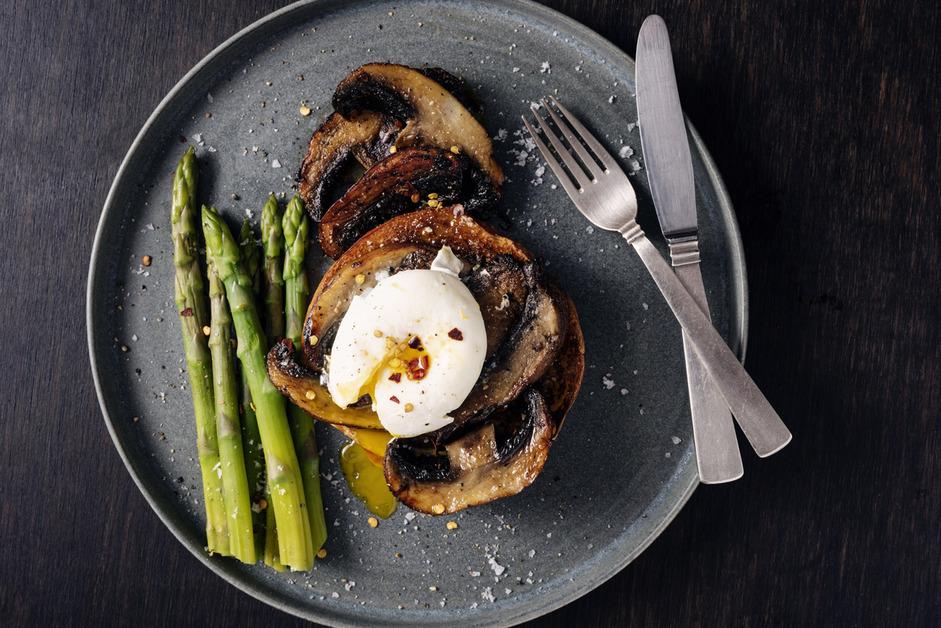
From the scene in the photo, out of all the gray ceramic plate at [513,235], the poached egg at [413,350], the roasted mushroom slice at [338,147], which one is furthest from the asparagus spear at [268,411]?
the poached egg at [413,350]

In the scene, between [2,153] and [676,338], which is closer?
[676,338]

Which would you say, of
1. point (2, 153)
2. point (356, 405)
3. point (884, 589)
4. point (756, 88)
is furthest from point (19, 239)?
point (884, 589)

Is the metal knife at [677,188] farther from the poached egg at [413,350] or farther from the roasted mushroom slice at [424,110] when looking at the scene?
the poached egg at [413,350]

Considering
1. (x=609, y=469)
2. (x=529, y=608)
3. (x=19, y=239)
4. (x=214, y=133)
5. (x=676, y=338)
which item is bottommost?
(x=529, y=608)

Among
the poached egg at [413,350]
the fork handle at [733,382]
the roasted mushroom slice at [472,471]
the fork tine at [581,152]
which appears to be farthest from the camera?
the fork tine at [581,152]

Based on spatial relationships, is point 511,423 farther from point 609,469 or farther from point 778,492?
point 778,492

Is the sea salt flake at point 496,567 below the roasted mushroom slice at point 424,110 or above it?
below
